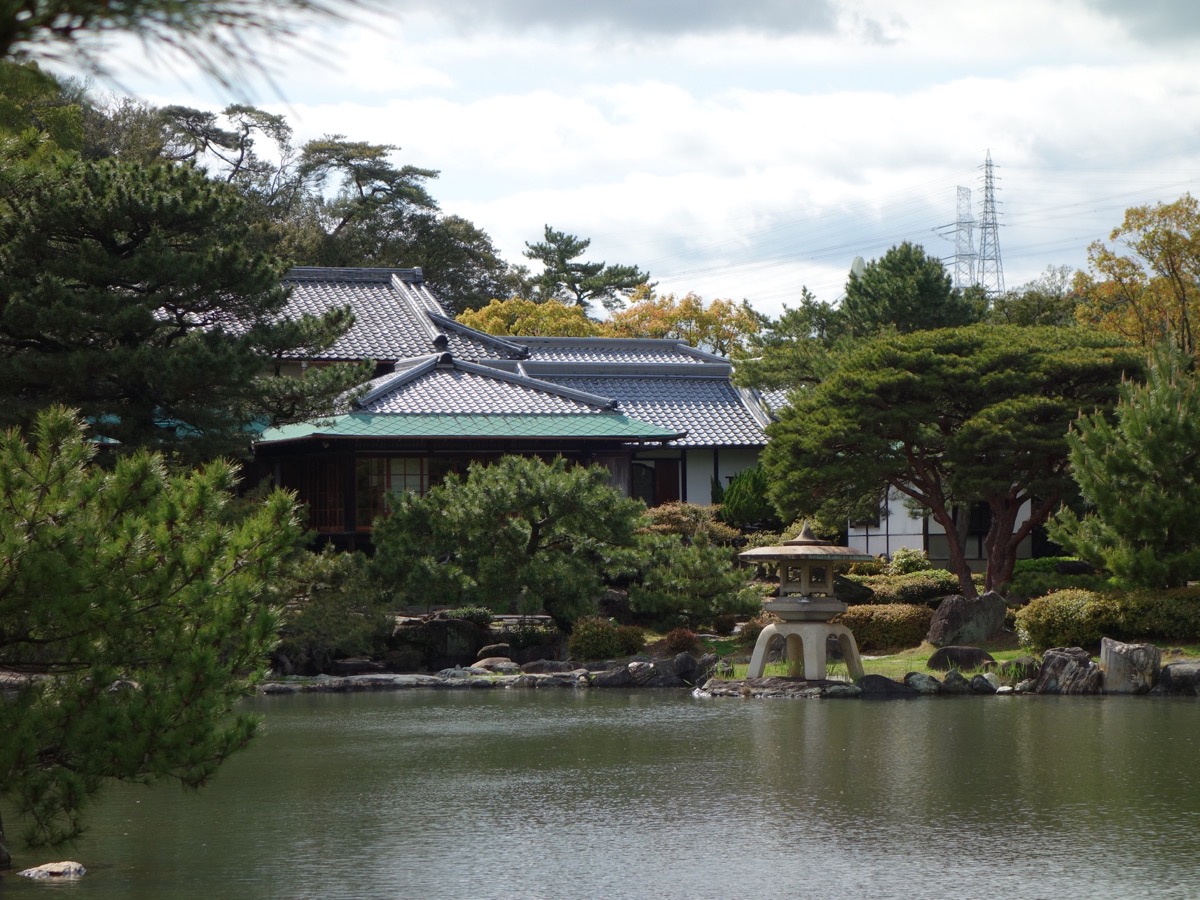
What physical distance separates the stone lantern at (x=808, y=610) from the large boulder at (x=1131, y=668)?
9.58 ft

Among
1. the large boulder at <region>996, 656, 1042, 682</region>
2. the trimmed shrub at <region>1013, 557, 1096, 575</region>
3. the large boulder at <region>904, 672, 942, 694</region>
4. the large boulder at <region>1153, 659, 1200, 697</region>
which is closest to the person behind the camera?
the large boulder at <region>1153, 659, 1200, 697</region>

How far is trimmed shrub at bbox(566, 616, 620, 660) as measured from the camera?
66.2ft

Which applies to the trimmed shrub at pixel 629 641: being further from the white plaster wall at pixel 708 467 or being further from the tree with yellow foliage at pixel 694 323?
the tree with yellow foliage at pixel 694 323

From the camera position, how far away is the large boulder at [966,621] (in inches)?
782

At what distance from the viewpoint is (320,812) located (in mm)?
9758

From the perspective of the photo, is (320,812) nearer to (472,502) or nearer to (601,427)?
(472,502)

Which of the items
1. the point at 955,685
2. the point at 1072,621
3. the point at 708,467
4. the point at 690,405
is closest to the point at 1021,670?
the point at 955,685

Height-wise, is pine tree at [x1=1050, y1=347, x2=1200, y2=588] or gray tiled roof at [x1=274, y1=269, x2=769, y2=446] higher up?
gray tiled roof at [x1=274, y1=269, x2=769, y2=446]

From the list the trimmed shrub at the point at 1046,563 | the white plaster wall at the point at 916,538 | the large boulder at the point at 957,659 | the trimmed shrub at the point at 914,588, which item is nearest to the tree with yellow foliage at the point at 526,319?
the white plaster wall at the point at 916,538

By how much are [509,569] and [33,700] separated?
42.7ft

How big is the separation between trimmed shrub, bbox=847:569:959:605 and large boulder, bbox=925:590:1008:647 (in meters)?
2.61

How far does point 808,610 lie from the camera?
17.5 m

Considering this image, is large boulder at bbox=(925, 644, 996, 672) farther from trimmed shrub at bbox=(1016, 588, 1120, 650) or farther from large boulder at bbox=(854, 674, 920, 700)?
large boulder at bbox=(854, 674, 920, 700)

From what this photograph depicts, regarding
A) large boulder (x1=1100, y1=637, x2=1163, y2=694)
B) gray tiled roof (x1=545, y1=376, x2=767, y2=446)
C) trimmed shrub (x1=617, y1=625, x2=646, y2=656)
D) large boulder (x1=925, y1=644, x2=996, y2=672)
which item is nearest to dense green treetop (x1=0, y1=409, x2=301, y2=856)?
large boulder (x1=1100, y1=637, x2=1163, y2=694)
